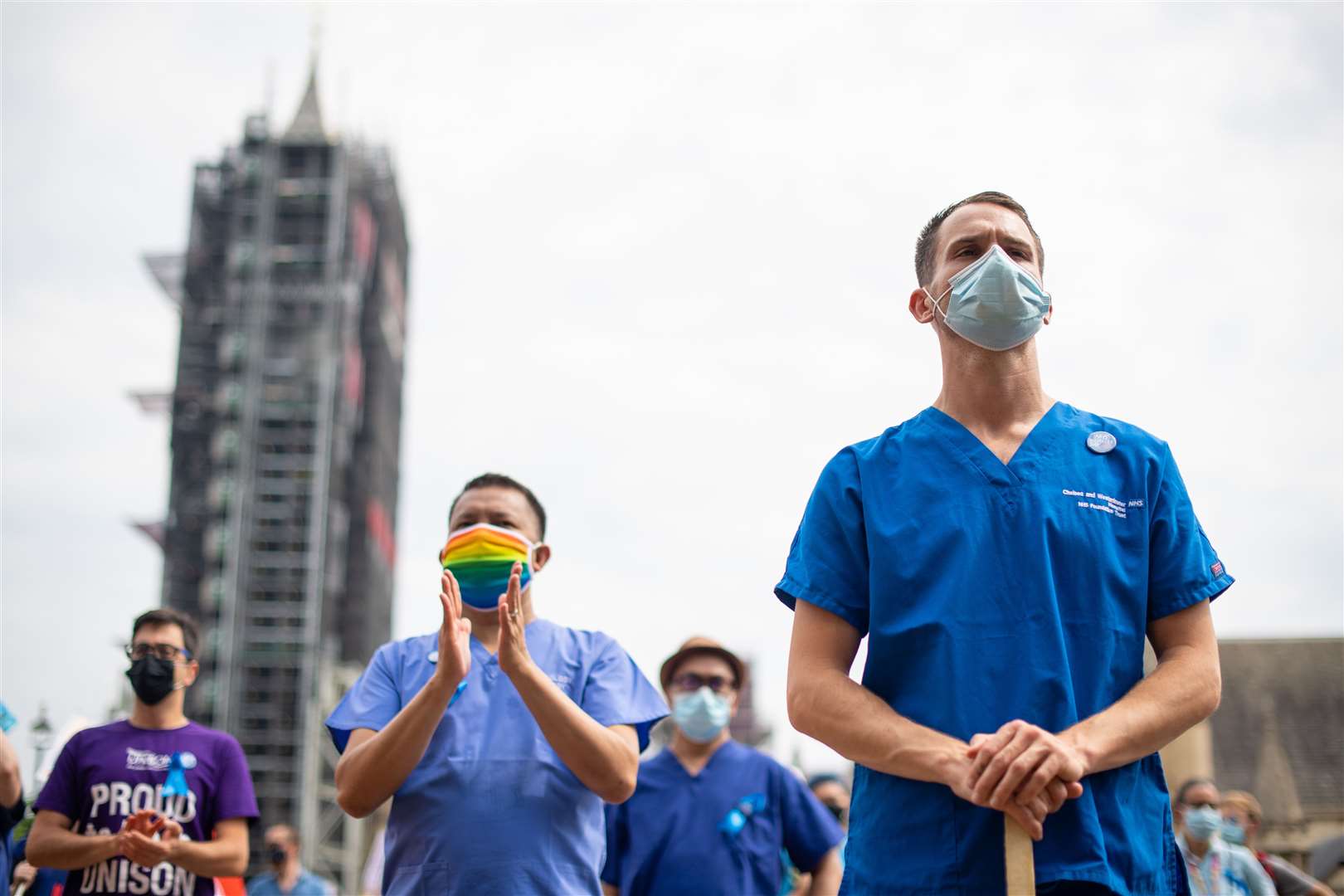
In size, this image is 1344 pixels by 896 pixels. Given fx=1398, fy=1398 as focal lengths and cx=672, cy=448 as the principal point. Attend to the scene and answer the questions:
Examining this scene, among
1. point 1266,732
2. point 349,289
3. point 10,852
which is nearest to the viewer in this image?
point 10,852

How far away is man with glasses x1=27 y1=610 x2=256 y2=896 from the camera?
209 inches

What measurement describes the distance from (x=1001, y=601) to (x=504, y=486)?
249 cm

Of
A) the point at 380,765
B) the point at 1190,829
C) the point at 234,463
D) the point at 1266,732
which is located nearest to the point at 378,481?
the point at 234,463

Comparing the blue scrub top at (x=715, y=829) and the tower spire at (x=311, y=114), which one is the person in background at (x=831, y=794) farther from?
the tower spire at (x=311, y=114)

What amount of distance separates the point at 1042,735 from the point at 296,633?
48019mm

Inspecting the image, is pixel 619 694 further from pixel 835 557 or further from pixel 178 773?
pixel 178 773

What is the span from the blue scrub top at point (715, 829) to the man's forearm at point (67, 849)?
8.25 feet

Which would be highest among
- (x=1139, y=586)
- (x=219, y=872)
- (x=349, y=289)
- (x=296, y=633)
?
(x=349, y=289)

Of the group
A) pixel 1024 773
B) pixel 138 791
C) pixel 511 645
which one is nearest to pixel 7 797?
pixel 138 791

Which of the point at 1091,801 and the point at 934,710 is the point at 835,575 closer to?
the point at 934,710

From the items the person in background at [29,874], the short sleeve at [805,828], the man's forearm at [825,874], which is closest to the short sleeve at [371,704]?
the person in background at [29,874]

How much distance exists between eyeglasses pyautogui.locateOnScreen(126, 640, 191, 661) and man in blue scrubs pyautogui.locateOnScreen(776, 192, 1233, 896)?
3.67 metres

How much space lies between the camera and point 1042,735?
2555 millimetres

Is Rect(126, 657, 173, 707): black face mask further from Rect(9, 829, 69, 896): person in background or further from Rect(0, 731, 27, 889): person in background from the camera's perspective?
Rect(9, 829, 69, 896): person in background
